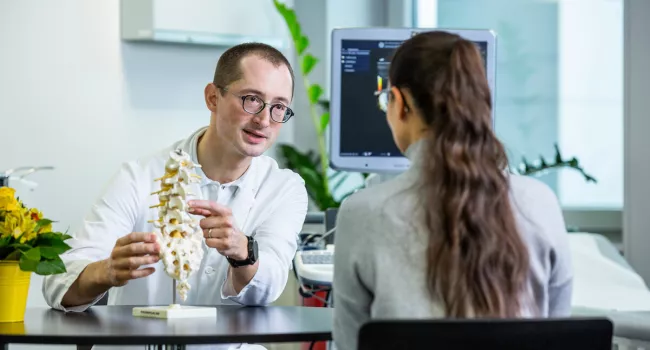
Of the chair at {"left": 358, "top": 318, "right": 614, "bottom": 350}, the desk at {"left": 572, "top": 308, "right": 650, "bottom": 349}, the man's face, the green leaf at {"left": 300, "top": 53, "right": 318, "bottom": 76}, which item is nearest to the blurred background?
the green leaf at {"left": 300, "top": 53, "right": 318, "bottom": 76}

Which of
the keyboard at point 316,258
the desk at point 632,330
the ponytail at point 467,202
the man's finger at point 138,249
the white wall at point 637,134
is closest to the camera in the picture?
the ponytail at point 467,202

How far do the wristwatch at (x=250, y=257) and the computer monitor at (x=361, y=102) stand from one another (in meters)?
1.13

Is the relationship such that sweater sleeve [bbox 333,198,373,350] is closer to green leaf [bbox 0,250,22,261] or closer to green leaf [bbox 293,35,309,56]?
green leaf [bbox 0,250,22,261]

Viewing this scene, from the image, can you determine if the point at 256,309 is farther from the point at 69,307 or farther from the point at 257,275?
the point at 69,307

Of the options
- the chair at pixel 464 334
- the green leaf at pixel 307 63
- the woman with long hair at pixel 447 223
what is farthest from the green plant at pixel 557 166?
the chair at pixel 464 334

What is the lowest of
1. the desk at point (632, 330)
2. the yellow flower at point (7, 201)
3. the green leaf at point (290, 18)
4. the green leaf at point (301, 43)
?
the desk at point (632, 330)

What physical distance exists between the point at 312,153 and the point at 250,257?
3.36m

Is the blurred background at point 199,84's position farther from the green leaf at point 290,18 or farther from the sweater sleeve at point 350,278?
the sweater sleeve at point 350,278

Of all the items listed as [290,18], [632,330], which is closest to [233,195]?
[632,330]

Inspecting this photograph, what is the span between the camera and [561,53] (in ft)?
17.2

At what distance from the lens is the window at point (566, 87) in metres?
5.09

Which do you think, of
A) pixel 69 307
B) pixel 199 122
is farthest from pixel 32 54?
Result: pixel 69 307

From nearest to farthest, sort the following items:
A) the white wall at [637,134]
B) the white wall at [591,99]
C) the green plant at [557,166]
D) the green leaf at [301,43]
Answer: the white wall at [637,134]
the green plant at [557,166]
the white wall at [591,99]
the green leaf at [301,43]

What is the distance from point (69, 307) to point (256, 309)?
415 mm
